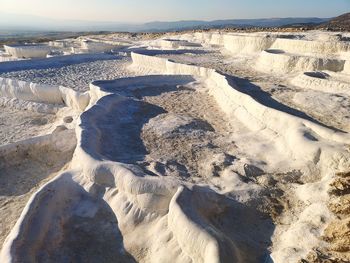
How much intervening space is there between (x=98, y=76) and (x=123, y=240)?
8966mm

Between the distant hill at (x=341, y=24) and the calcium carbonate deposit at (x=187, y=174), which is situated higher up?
the calcium carbonate deposit at (x=187, y=174)

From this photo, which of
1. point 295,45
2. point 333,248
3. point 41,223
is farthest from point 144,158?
point 295,45

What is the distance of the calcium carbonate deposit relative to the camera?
4.05 m

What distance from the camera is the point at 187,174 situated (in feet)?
17.3

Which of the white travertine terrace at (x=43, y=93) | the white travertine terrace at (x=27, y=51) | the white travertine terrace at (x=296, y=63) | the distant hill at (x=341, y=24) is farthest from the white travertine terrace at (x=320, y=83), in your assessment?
the white travertine terrace at (x=27, y=51)

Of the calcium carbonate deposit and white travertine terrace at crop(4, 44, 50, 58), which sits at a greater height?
the calcium carbonate deposit

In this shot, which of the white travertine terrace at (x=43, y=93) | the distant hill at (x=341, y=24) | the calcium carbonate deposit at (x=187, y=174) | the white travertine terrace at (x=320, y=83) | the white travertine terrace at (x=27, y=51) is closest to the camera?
the calcium carbonate deposit at (x=187, y=174)

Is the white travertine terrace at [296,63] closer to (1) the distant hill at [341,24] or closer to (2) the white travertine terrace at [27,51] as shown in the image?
(1) the distant hill at [341,24]

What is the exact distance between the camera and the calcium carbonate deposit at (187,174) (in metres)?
4.05

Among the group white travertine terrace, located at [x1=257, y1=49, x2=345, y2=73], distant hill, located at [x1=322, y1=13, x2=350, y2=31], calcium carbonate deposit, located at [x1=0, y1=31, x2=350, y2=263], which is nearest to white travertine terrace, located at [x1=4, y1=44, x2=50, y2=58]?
calcium carbonate deposit, located at [x1=0, y1=31, x2=350, y2=263]

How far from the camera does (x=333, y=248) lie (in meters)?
3.58

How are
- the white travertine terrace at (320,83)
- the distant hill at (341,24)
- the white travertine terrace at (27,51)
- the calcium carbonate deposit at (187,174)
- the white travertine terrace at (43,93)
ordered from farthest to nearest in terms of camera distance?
the distant hill at (341,24)
the white travertine terrace at (27,51)
the white travertine terrace at (43,93)
the white travertine terrace at (320,83)
the calcium carbonate deposit at (187,174)

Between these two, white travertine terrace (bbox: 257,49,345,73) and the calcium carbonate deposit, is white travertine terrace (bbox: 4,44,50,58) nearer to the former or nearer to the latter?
the calcium carbonate deposit

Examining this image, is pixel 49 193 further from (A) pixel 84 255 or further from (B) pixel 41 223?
(A) pixel 84 255
